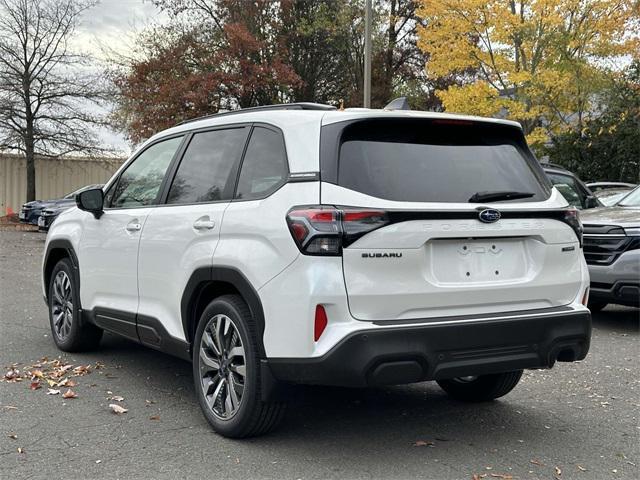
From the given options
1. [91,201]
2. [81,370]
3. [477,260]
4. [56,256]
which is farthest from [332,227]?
[56,256]

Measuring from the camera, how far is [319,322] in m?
3.58

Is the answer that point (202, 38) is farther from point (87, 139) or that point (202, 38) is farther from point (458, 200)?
point (458, 200)

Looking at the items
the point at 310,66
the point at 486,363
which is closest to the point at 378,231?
the point at 486,363

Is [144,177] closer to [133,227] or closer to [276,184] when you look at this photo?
[133,227]

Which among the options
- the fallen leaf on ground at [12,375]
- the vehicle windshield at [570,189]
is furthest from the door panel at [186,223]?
the vehicle windshield at [570,189]

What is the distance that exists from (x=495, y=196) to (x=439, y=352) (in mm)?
965

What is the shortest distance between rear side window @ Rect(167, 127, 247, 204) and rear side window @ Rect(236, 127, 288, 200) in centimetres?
11

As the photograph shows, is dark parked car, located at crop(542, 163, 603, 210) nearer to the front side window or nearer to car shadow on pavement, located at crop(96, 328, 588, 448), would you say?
car shadow on pavement, located at crop(96, 328, 588, 448)

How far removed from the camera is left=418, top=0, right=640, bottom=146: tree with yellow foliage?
19.2 metres

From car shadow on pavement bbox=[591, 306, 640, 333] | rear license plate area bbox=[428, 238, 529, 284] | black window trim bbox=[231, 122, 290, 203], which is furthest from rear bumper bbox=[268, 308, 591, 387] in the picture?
car shadow on pavement bbox=[591, 306, 640, 333]

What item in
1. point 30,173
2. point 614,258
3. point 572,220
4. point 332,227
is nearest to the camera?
point 332,227

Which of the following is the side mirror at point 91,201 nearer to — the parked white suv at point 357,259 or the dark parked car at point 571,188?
the parked white suv at point 357,259

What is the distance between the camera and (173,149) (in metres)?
5.20

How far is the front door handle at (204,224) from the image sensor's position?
4315mm
